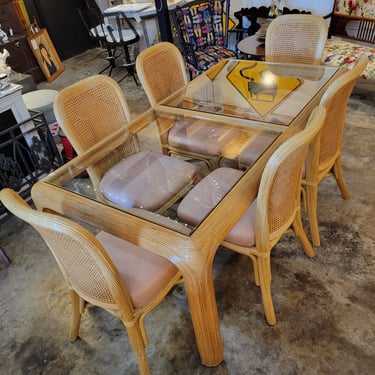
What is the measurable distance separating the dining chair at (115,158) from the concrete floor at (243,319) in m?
0.50

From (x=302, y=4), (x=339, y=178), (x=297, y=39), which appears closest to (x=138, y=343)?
(x=339, y=178)

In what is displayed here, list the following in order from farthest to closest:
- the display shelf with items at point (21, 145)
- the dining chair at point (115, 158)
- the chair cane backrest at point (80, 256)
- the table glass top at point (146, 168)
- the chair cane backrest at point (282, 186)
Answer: the display shelf with items at point (21, 145) < the dining chair at point (115, 158) < the table glass top at point (146, 168) < the chair cane backrest at point (282, 186) < the chair cane backrest at point (80, 256)

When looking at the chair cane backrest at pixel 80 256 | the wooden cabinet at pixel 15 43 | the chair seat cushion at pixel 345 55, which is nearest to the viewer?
the chair cane backrest at pixel 80 256

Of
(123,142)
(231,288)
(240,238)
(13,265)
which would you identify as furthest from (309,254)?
(13,265)

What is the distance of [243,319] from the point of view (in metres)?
1.52

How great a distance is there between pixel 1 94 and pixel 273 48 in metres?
1.84

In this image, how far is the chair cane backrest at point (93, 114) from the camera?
1.63 m

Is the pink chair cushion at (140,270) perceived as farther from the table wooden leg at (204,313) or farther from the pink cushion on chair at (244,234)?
the pink cushion on chair at (244,234)

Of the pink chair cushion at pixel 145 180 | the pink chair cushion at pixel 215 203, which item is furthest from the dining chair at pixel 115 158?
the pink chair cushion at pixel 215 203

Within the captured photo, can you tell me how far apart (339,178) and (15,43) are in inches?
156

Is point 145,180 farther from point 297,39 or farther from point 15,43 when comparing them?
point 15,43

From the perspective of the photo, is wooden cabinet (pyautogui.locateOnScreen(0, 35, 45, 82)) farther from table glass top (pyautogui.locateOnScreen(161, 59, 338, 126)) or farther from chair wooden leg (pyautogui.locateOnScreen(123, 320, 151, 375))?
chair wooden leg (pyautogui.locateOnScreen(123, 320, 151, 375))

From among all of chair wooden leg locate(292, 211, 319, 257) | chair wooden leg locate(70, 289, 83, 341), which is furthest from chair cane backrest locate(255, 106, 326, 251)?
chair wooden leg locate(70, 289, 83, 341)

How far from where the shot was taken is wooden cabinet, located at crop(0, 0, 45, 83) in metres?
4.00
